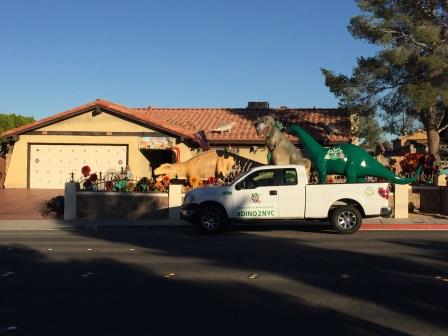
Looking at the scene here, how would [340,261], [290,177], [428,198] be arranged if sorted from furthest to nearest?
[428,198]
[290,177]
[340,261]

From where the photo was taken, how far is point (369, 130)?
3944 cm

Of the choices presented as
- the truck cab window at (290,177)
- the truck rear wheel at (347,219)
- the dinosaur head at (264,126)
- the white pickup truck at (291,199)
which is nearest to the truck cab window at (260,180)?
the white pickup truck at (291,199)

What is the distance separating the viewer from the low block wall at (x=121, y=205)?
2048cm

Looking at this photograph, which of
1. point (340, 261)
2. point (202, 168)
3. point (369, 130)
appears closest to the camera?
point (340, 261)

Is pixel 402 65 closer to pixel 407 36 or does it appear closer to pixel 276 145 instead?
pixel 407 36

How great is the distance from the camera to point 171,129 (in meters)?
29.1

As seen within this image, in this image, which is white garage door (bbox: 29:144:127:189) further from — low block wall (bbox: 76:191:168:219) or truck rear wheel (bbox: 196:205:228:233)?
truck rear wheel (bbox: 196:205:228:233)

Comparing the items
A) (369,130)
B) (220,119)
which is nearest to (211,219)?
(220,119)

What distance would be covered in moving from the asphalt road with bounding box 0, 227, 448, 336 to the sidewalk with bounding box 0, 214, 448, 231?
127 inches

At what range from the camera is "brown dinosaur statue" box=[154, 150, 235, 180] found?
22.3 meters

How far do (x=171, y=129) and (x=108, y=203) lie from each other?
9.18 meters

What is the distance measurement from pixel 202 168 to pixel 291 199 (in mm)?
7660

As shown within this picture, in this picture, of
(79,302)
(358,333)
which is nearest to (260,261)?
(79,302)

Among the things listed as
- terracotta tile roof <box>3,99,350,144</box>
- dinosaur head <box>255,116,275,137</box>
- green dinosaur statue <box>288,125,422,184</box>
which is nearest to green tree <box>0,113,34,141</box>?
terracotta tile roof <box>3,99,350,144</box>
